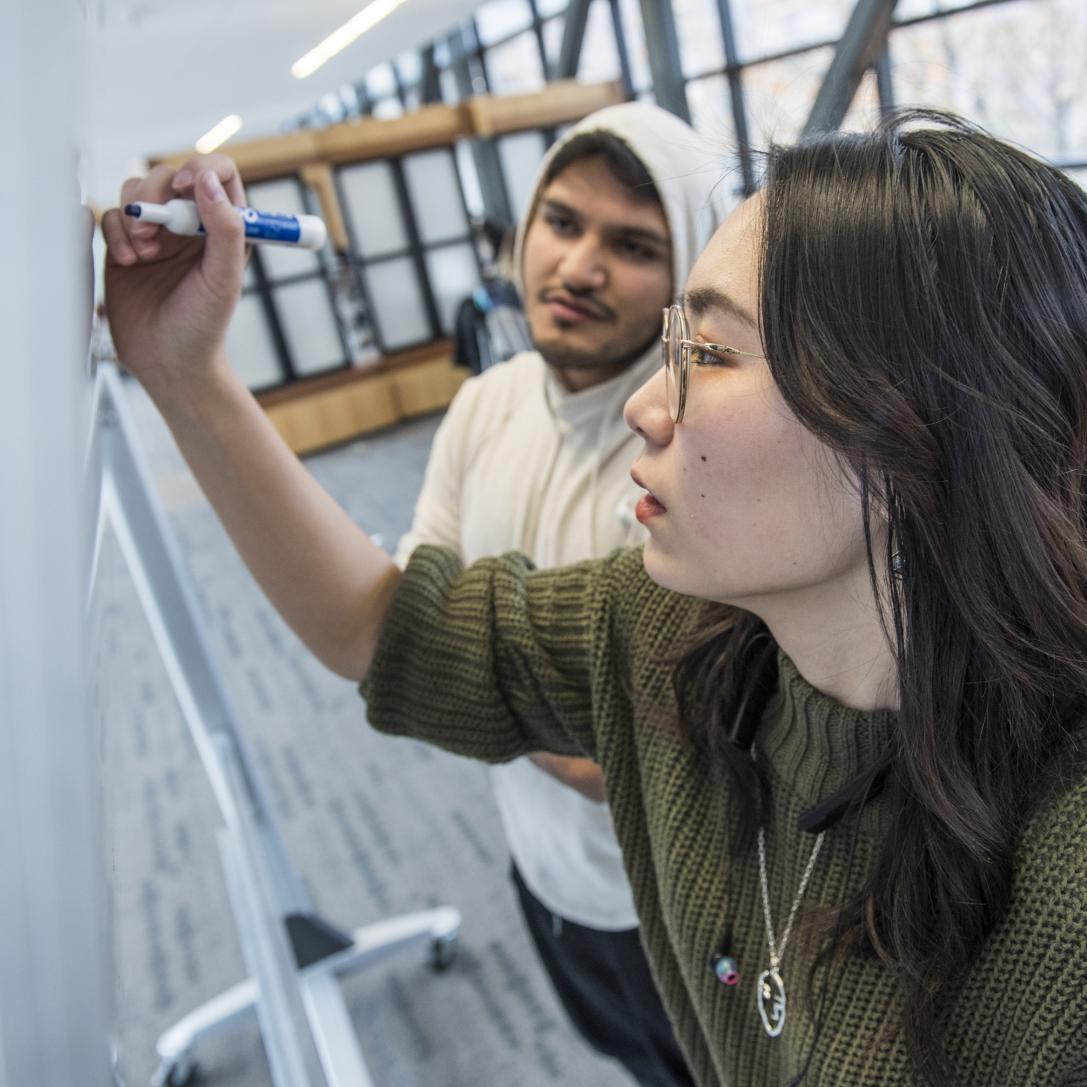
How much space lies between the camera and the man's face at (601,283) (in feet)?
4.84

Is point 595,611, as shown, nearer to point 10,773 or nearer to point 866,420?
point 866,420

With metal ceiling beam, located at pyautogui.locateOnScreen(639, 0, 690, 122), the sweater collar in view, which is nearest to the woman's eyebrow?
the sweater collar

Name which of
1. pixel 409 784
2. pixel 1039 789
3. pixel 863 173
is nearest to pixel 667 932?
pixel 1039 789

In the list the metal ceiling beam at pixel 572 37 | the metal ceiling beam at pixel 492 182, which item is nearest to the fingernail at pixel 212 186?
the metal ceiling beam at pixel 492 182

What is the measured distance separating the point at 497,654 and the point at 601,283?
25.3 inches

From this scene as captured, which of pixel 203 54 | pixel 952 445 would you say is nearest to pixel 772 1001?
pixel 952 445

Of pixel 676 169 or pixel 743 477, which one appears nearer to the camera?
pixel 743 477

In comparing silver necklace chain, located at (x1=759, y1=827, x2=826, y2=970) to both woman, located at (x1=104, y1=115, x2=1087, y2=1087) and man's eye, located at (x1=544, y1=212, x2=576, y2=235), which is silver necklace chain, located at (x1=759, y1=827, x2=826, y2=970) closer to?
woman, located at (x1=104, y1=115, x2=1087, y2=1087)

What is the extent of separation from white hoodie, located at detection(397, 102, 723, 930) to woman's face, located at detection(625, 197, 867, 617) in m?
0.51

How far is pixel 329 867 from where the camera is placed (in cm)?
303

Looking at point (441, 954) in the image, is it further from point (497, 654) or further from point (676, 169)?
point (676, 169)

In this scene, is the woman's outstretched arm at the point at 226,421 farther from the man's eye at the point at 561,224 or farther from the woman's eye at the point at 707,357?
the man's eye at the point at 561,224

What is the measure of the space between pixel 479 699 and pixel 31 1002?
771 millimetres

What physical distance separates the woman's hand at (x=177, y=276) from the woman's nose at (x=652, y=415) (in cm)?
40
